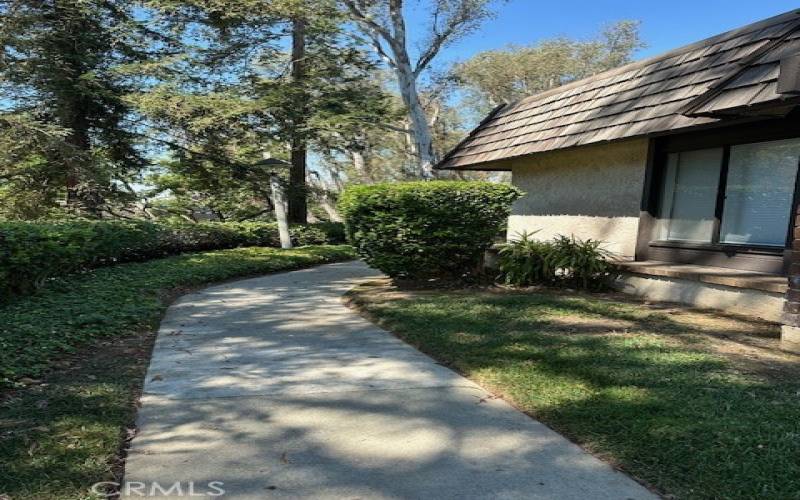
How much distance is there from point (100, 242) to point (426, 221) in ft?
Result: 19.4

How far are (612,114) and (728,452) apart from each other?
6736mm

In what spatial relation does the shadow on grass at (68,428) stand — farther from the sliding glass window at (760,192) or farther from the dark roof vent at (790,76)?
the sliding glass window at (760,192)

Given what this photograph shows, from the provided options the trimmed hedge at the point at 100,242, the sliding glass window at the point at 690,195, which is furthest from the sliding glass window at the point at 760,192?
the trimmed hedge at the point at 100,242

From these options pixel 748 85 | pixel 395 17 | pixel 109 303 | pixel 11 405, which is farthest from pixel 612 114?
pixel 395 17

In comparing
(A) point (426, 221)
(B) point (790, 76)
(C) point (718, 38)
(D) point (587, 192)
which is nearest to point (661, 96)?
(C) point (718, 38)

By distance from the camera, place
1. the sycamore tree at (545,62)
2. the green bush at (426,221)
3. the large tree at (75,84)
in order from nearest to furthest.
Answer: the green bush at (426,221)
the large tree at (75,84)
the sycamore tree at (545,62)

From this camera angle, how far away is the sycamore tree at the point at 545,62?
1330 inches

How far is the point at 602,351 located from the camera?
4.95m

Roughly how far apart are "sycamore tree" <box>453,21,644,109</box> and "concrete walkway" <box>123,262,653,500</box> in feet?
101

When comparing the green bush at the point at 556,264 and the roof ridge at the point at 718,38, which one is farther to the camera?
the green bush at the point at 556,264

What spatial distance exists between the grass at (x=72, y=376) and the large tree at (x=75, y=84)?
5887 mm

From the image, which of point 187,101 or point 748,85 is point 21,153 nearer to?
point 187,101

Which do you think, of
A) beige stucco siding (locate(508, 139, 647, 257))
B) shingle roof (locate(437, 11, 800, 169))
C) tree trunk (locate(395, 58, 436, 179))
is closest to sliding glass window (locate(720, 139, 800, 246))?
shingle roof (locate(437, 11, 800, 169))

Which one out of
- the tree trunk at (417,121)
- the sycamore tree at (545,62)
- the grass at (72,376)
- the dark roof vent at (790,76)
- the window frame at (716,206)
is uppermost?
the sycamore tree at (545,62)
